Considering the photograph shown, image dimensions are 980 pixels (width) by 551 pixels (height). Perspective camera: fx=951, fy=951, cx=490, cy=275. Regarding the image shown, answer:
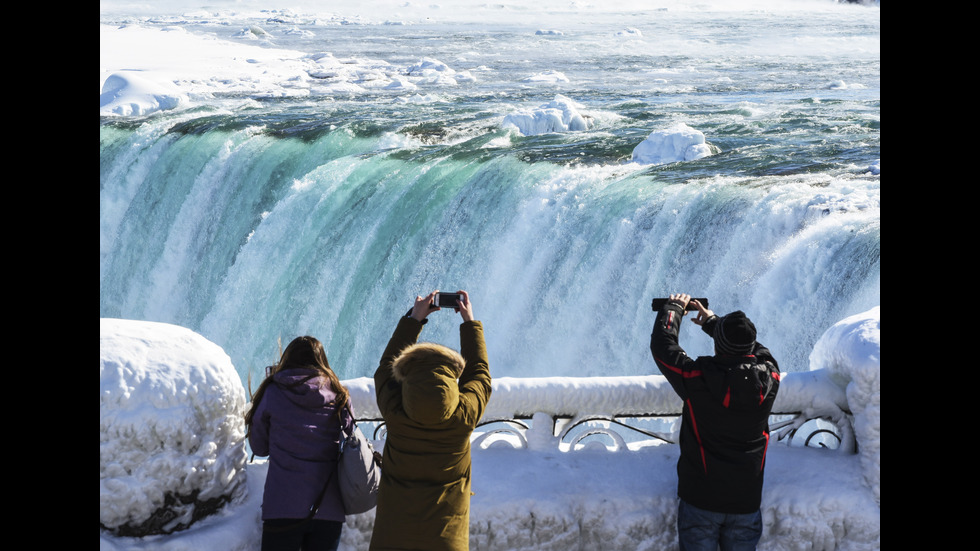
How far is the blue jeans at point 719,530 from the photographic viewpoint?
3.26 m

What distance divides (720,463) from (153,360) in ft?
6.30

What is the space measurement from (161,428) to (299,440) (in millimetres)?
465

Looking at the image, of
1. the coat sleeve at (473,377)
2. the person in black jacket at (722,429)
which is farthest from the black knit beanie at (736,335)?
the coat sleeve at (473,377)

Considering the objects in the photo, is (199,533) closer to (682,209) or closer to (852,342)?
(852,342)

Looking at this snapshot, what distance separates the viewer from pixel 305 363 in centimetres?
309

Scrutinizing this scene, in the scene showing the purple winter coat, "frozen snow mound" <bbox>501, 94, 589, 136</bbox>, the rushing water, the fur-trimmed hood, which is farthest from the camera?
"frozen snow mound" <bbox>501, 94, 589, 136</bbox>

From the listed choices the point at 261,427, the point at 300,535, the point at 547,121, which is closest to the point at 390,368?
the point at 261,427

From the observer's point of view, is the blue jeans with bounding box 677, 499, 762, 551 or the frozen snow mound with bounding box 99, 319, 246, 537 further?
the blue jeans with bounding box 677, 499, 762, 551

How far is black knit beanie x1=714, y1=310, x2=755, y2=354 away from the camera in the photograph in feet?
10.1

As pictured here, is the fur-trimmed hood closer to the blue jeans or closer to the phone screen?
the phone screen

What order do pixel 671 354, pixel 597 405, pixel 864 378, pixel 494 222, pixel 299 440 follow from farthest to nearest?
pixel 494 222 → pixel 597 405 → pixel 864 378 → pixel 671 354 → pixel 299 440

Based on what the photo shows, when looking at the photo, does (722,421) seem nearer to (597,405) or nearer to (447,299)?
(597,405)

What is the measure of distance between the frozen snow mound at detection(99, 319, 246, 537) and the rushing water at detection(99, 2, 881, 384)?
16.5 feet

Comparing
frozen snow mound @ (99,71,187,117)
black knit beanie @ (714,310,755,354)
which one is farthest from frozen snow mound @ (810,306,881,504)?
frozen snow mound @ (99,71,187,117)
